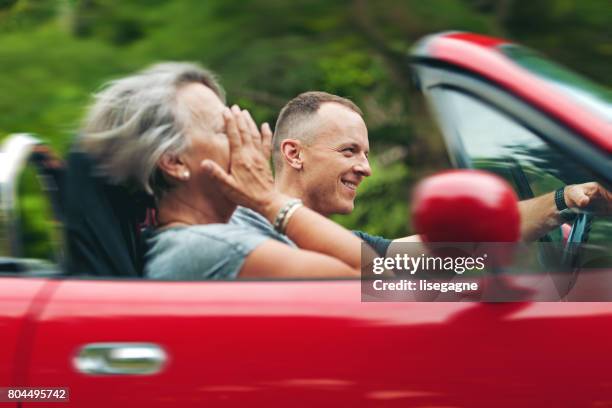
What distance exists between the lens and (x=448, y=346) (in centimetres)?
203

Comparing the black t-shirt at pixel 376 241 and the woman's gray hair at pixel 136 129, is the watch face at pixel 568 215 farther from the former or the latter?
the woman's gray hair at pixel 136 129

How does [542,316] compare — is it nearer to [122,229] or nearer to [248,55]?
[122,229]

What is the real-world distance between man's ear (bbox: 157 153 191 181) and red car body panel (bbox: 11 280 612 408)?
44 cm

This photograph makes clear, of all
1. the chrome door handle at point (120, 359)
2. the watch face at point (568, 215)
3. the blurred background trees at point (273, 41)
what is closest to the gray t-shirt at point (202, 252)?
the chrome door handle at point (120, 359)

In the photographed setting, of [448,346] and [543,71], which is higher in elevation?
[543,71]

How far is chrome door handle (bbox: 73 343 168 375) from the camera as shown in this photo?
2.05 metres

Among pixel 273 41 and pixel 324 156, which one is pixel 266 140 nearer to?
pixel 324 156

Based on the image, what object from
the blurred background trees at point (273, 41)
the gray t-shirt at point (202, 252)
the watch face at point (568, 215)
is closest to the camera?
the gray t-shirt at point (202, 252)

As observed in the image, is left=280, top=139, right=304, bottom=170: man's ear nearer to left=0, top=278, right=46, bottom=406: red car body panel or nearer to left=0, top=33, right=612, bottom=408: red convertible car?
left=0, top=33, right=612, bottom=408: red convertible car

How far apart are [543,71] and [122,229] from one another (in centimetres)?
103

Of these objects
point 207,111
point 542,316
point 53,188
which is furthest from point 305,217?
point 53,188

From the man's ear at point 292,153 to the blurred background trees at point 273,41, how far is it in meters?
2.76

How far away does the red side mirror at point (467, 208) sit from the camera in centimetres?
194

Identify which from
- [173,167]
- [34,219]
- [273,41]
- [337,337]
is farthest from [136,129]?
[273,41]
